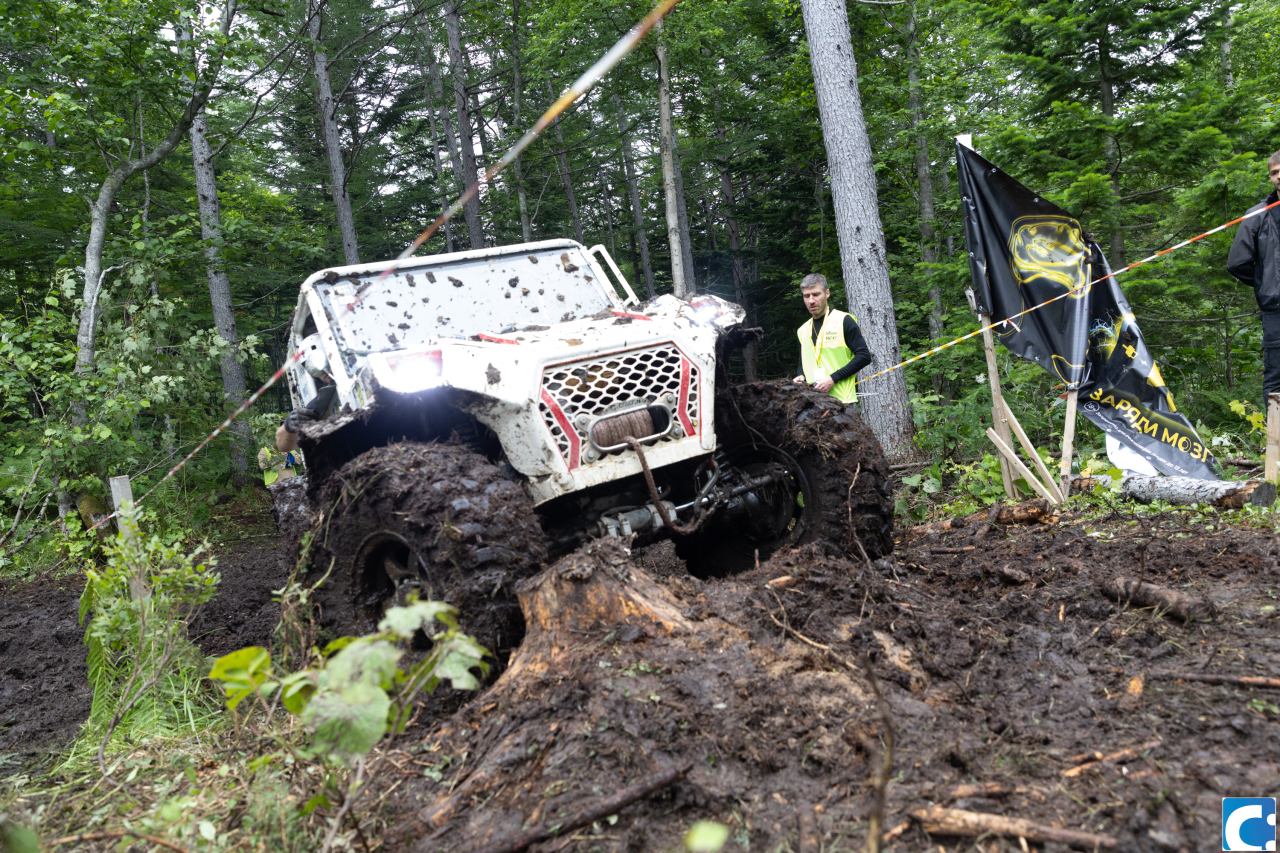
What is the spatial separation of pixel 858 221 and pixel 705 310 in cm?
419

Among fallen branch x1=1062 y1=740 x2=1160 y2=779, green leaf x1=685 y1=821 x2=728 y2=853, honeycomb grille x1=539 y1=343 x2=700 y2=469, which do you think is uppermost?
honeycomb grille x1=539 y1=343 x2=700 y2=469

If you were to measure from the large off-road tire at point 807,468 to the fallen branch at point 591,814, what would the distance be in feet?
6.29

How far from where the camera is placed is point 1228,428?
7.19 meters

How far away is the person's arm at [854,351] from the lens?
17.3 feet

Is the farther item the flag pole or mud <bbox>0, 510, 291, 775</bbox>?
the flag pole

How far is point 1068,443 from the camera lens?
550 cm

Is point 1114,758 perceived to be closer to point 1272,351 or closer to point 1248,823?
point 1248,823

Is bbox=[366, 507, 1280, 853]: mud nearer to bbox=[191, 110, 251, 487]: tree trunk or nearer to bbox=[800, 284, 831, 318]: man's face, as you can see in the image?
bbox=[800, 284, 831, 318]: man's face

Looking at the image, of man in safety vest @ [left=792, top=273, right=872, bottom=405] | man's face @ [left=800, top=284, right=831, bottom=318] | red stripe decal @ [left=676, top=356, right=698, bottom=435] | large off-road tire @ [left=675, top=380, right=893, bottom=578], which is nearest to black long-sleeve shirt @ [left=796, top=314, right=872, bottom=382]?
man in safety vest @ [left=792, top=273, right=872, bottom=405]

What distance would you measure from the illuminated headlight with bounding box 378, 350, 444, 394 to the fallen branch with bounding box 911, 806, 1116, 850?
2513mm

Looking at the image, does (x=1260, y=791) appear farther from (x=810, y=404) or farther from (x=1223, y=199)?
(x=1223, y=199)

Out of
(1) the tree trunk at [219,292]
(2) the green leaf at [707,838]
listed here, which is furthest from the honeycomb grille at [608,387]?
(1) the tree trunk at [219,292]

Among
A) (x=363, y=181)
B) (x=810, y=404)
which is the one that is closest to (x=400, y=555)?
(x=810, y=404)

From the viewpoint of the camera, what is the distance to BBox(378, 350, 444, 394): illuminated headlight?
3.47 m
